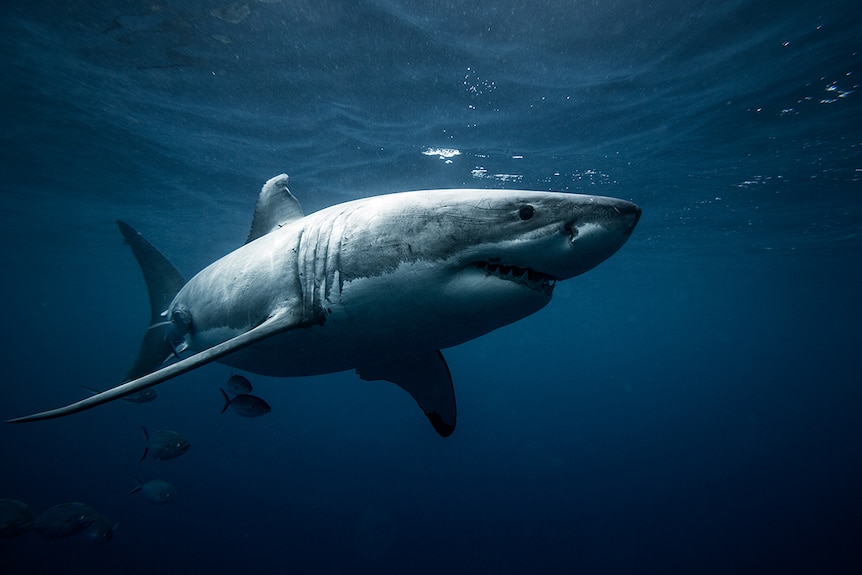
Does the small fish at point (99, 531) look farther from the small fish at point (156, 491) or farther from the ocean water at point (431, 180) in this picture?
the ocean water at point (431, 180)

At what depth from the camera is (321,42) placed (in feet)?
29.7

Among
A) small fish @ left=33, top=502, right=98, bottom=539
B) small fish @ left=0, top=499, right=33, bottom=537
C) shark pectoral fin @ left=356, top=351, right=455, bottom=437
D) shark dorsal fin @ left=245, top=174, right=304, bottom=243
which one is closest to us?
shark pectoral fin @ left=356, top=351, right=455, bottom=437

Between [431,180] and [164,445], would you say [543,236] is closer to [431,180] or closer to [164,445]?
[164,445]

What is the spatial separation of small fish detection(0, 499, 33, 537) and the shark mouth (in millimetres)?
7801

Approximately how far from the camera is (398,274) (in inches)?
90.8

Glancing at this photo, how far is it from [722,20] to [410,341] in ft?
32.6

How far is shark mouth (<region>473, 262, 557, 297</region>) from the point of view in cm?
223

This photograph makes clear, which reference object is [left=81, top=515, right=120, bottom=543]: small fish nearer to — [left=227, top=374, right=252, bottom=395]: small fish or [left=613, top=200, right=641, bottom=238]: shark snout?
[left=227, top=374, right=252, bottom=395]: small fish

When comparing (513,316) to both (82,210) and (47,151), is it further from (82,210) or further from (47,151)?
(82,210)

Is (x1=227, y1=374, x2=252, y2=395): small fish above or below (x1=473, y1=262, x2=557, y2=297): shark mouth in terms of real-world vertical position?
below

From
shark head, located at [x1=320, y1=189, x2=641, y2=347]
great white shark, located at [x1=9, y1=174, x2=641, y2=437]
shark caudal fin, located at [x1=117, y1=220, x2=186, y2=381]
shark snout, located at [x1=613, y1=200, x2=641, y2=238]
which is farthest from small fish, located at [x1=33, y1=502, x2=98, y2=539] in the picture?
shark snout, located at [x1=613, y1=200, x2=641, y2=238]

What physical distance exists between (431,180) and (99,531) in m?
14.8

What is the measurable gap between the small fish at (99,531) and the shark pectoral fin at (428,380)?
19.8 ft

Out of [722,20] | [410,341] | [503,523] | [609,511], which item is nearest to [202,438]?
[503,523]
